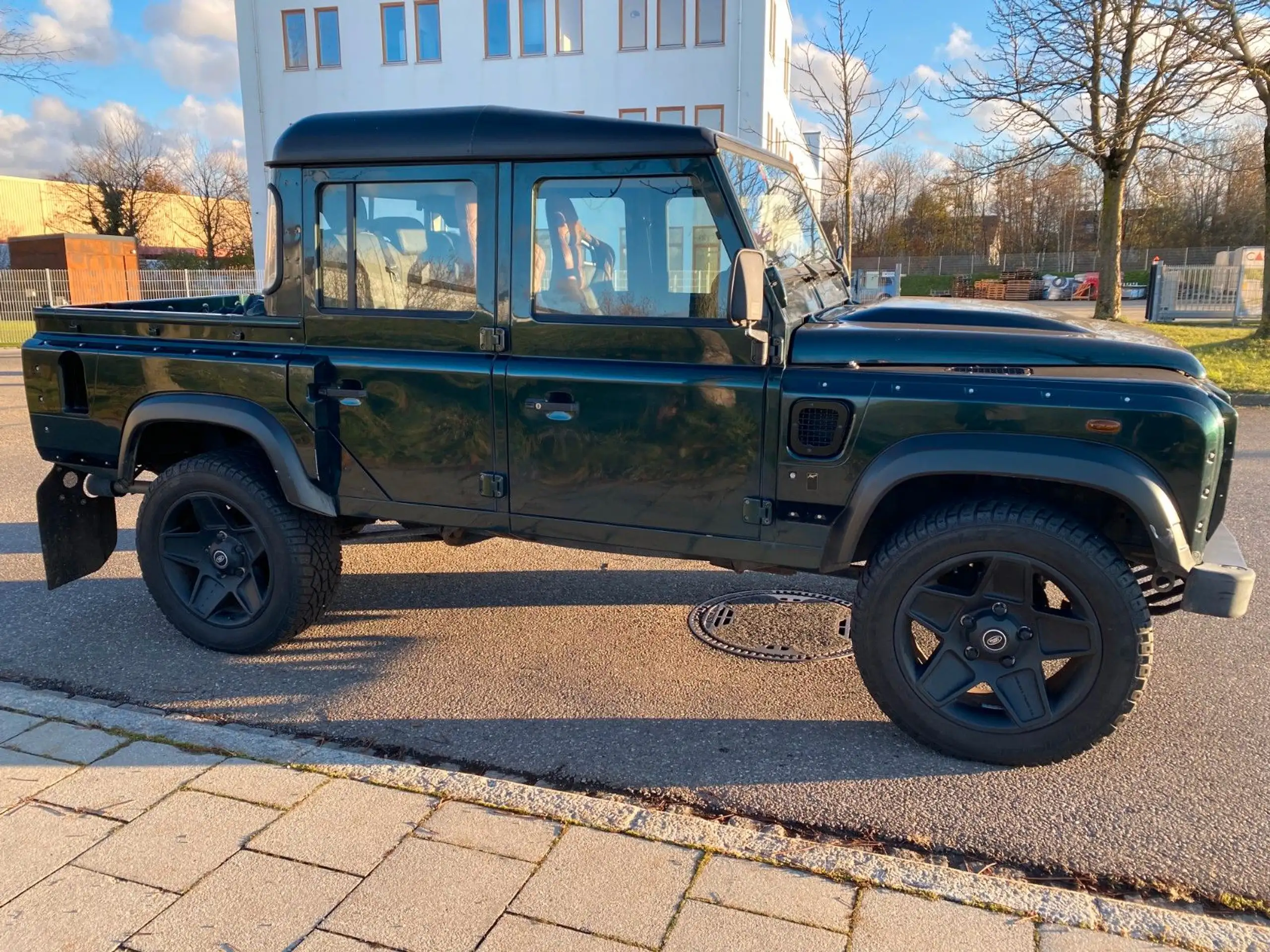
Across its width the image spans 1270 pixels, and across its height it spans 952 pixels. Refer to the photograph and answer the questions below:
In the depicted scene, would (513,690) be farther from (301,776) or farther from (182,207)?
(182,207)

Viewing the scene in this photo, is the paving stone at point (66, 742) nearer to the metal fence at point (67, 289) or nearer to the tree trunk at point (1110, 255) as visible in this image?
the tree trunk at point (1110, 255)

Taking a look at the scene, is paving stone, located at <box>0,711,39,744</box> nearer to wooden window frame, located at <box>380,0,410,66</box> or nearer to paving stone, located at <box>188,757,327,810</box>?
paving stone, located at <box>188,757,327,810</box>

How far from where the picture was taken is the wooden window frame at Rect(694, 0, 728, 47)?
79.8 ft

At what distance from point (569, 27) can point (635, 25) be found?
1914mm

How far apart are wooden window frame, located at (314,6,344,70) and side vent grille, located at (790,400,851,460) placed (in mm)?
28375

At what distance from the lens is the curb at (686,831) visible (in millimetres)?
2414

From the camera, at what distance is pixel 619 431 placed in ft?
11.6

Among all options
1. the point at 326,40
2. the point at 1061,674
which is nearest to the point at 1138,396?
the point at 1061,674

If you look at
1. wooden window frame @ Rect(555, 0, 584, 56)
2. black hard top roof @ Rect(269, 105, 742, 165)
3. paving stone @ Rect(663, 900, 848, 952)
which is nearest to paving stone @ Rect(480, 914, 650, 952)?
paving stone @ Rect(663, 900, 848, 952)

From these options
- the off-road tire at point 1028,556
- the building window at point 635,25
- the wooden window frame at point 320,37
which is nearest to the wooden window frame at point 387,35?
the wooden window frame at point 320,37

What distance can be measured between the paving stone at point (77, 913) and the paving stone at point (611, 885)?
3.27ft

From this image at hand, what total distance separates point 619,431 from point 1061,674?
1787 mm

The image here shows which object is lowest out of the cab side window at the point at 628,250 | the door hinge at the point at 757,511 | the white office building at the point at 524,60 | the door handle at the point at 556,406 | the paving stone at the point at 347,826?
the paving stone at the point at 347,826

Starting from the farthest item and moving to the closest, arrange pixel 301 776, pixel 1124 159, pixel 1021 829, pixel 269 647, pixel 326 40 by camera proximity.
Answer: pixel 326 40, pixel 1124 159, pixel 269 647, pixel 301 776, pixel 1021 829
